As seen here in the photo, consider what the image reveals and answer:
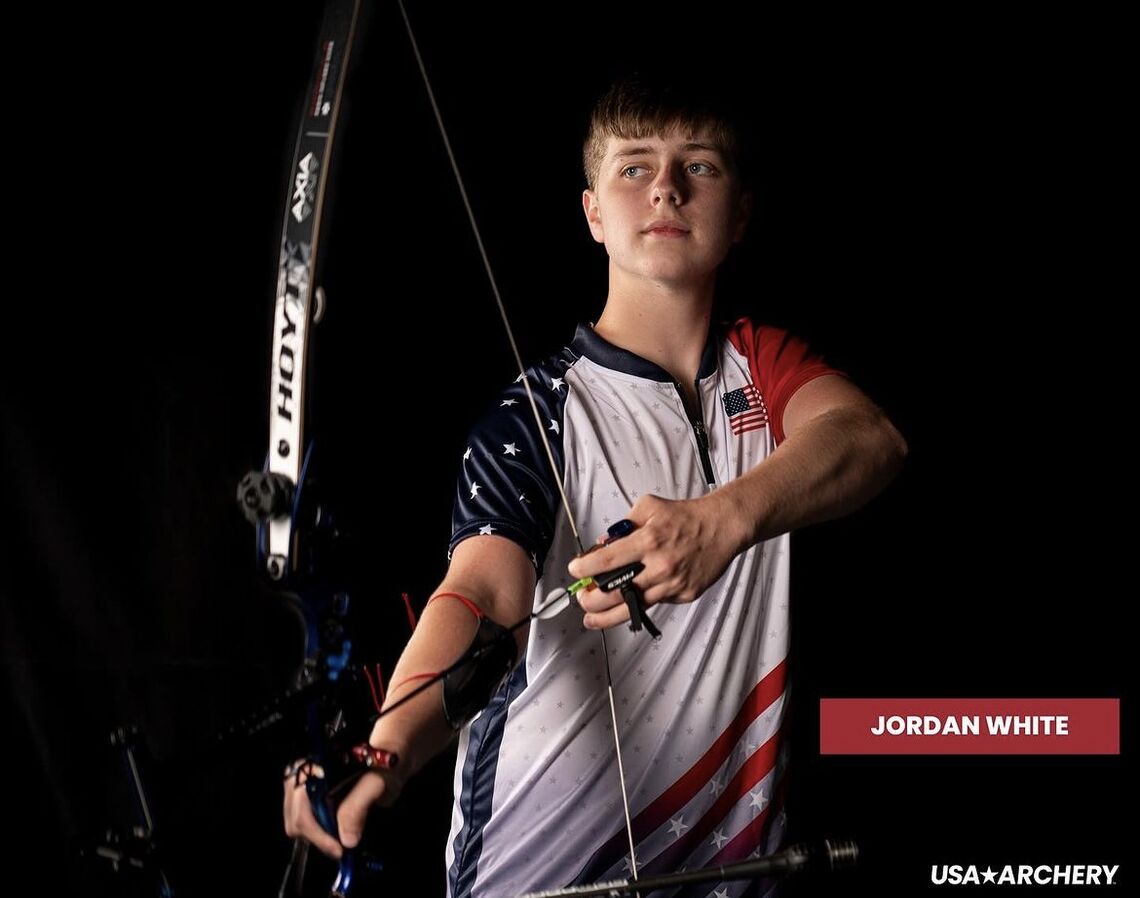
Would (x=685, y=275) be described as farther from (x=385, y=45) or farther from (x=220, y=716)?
(x=220, y=716)

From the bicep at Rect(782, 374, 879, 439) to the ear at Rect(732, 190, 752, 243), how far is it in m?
0.26

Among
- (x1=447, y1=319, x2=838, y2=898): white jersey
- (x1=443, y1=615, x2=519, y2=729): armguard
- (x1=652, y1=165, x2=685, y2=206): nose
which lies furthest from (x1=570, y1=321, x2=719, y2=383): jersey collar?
(x1=443, y1=615, x2=519, y2=729): armguard

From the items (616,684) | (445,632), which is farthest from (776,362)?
(445,632)

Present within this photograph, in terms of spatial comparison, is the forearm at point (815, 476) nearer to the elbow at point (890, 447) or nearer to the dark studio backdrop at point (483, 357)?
the elbow at point (890, 447)

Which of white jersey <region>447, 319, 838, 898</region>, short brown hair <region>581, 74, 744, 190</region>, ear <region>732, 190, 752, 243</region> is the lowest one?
white jersey <region>447, 319, 838, 898</region>

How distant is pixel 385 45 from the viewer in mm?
1893

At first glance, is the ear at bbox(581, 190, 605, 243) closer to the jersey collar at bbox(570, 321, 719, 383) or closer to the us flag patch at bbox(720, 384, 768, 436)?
the jersey collar at bbox(570, 321, 719, 383)

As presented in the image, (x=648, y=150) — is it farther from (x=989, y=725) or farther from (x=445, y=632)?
(x=989, y=725)

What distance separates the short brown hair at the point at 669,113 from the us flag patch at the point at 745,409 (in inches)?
12.5

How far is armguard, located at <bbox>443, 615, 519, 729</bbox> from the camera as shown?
47.6 inches

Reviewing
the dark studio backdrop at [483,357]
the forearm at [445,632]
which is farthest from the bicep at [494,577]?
the dark studio backdrop at [483,357]

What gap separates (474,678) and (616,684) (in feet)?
1.22

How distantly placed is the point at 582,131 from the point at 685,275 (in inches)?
27.1

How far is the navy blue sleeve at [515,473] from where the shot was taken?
1481 mm
